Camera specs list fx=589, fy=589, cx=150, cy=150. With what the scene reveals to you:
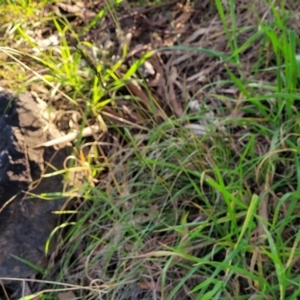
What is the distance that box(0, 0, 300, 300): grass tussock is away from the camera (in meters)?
1.44

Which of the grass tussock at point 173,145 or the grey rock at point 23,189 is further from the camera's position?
the grey rock at point 23,189

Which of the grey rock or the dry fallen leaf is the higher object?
the grey rock

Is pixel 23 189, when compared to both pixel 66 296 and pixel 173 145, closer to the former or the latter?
pixel 66 296

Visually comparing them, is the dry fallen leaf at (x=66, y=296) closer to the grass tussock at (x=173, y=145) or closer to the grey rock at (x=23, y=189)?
the grass tussock at (x=173, y=145)

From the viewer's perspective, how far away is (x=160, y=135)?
1.69m

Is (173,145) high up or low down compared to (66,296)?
up

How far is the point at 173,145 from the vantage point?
162 centimetres

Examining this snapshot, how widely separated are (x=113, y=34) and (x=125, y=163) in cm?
54

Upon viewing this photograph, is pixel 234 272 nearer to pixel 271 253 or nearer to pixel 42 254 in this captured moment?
pixel 271 253

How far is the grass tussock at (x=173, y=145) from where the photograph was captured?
1436 mm

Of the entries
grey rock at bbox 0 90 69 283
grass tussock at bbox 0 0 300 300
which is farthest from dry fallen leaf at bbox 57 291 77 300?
grey rock at bbox 0 90 69 283

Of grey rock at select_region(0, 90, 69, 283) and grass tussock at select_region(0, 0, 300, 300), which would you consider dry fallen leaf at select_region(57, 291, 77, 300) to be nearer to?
grass tussock at select_region(0, 0, 300, 300)

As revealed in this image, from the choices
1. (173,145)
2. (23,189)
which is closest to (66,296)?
(23,189)

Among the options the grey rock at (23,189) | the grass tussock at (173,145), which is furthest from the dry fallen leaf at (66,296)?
the grey rock at (23,189)
